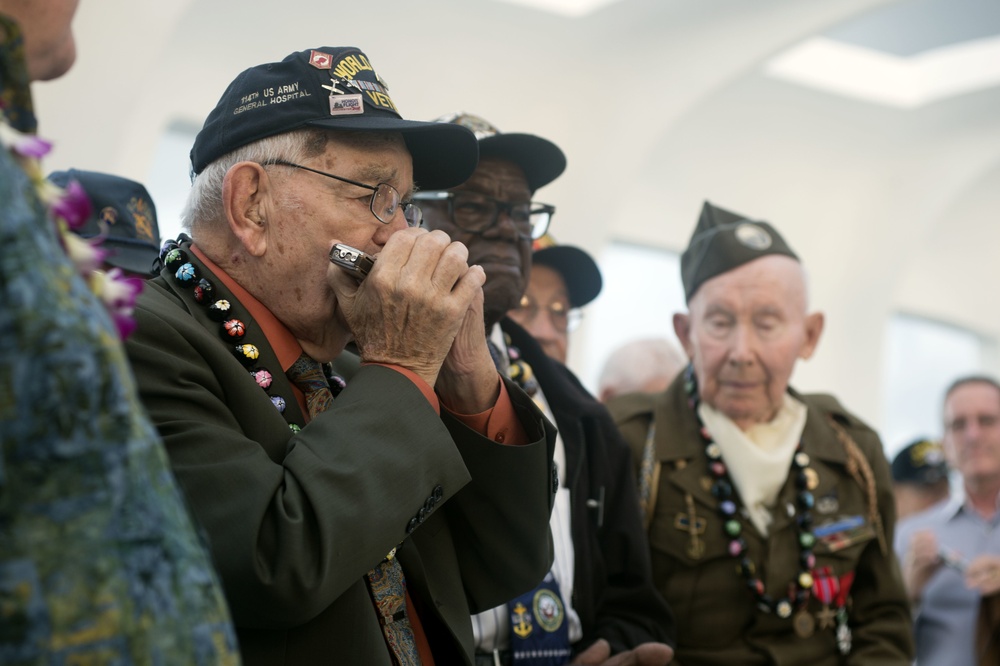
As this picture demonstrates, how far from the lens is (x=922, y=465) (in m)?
7.54

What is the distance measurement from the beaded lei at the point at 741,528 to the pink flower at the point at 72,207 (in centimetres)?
290

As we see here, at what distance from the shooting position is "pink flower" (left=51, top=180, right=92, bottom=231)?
1.12 meters

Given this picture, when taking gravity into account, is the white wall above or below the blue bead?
above

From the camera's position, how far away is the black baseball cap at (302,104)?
7.47ft

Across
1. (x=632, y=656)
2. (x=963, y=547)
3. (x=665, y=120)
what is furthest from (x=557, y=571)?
(x=665, y=120)

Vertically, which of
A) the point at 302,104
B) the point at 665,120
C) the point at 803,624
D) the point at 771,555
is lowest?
the point at 803,624

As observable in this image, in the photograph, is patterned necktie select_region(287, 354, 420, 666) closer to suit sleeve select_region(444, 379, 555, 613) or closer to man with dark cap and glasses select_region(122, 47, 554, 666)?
man with dark cap and glasses select_region(122, 47, 554, 666)

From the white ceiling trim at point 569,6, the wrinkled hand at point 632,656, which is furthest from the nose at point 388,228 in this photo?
the white ceiling trim at point 569,6

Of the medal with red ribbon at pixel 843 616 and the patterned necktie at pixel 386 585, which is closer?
the patterned necktie at pixel 386 585

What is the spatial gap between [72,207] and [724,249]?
3.18 m

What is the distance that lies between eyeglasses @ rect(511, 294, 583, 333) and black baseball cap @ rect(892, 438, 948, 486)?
4038 mm

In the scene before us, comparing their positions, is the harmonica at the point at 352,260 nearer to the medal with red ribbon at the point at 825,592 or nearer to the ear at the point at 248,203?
the ear at the point at 248,203

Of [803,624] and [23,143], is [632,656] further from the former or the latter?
[23,143]

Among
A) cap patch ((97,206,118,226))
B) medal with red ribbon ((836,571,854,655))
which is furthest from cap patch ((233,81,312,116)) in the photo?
medal with red ribbon ((836,571,854,655))
